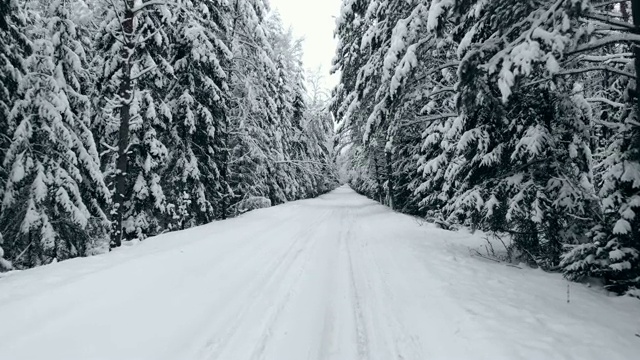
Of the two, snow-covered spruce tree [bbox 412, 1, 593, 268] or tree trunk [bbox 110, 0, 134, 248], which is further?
tree trunk [bbox 110, 0, 134, 248]

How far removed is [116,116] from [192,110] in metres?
3.09

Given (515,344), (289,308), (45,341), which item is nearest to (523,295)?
(515,344)

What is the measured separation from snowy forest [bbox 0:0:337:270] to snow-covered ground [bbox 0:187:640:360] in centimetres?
382

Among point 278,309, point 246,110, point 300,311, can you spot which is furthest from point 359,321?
point 246,110

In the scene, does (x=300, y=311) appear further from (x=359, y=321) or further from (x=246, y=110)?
(x=246, y=110)

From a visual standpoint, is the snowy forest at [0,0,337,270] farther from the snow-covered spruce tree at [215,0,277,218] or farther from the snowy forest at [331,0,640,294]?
the snowy forest at [331,0,640,294]

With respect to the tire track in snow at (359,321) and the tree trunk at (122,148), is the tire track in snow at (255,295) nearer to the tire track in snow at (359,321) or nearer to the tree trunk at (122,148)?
the tire track in snow at (359,321)

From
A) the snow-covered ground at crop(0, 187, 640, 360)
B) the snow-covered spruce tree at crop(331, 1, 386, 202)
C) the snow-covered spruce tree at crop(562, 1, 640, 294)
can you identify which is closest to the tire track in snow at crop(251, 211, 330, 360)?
the snow-covered ground at crop(0, 187, 640, 360)

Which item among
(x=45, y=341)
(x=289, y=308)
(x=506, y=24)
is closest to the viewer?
(x=45, y=341)

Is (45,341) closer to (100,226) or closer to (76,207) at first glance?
(76,207)

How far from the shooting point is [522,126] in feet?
22.0

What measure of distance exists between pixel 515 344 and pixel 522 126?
460cm

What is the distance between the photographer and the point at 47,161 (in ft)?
30.3

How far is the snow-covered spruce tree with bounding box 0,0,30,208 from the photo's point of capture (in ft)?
28.9
